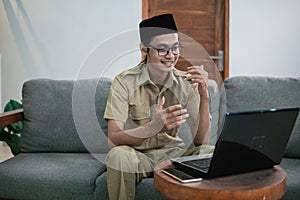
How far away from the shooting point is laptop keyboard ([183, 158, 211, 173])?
1.37 meters

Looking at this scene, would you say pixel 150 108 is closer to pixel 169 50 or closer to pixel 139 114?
pixel 139 114

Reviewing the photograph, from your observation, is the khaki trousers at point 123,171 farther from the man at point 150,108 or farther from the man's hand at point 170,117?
the man's hand at point 170,117

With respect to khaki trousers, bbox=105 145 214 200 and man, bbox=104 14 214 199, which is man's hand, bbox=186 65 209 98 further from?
khaki trousers, bbox=105 145 214 200

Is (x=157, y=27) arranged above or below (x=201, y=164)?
above

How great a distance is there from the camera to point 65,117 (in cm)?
223

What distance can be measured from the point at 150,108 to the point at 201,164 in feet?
1.78

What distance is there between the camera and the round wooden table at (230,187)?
3.99 ft

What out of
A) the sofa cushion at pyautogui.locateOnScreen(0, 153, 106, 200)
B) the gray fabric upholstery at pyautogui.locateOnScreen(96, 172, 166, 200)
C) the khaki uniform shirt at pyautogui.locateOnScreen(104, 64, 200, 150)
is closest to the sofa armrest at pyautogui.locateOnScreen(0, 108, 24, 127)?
the sofa cushion at pyautogui.locateOnScreen(0, 153, 106, 200)

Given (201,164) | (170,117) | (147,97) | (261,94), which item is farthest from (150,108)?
(261,94)

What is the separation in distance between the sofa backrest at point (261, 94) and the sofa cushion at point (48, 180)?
830 millimetres

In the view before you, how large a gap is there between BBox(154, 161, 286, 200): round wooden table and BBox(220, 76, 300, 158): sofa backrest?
804 mm

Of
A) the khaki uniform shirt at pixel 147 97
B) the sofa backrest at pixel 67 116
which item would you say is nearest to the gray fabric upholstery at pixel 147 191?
the khaki uniform shirt at pixel 147 97

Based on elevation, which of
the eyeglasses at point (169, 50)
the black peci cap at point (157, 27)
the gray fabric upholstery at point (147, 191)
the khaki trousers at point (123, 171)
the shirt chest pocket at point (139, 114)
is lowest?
the gray fabric upholstery at point (147, 191)

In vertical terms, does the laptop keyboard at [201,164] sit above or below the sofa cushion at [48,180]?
above
